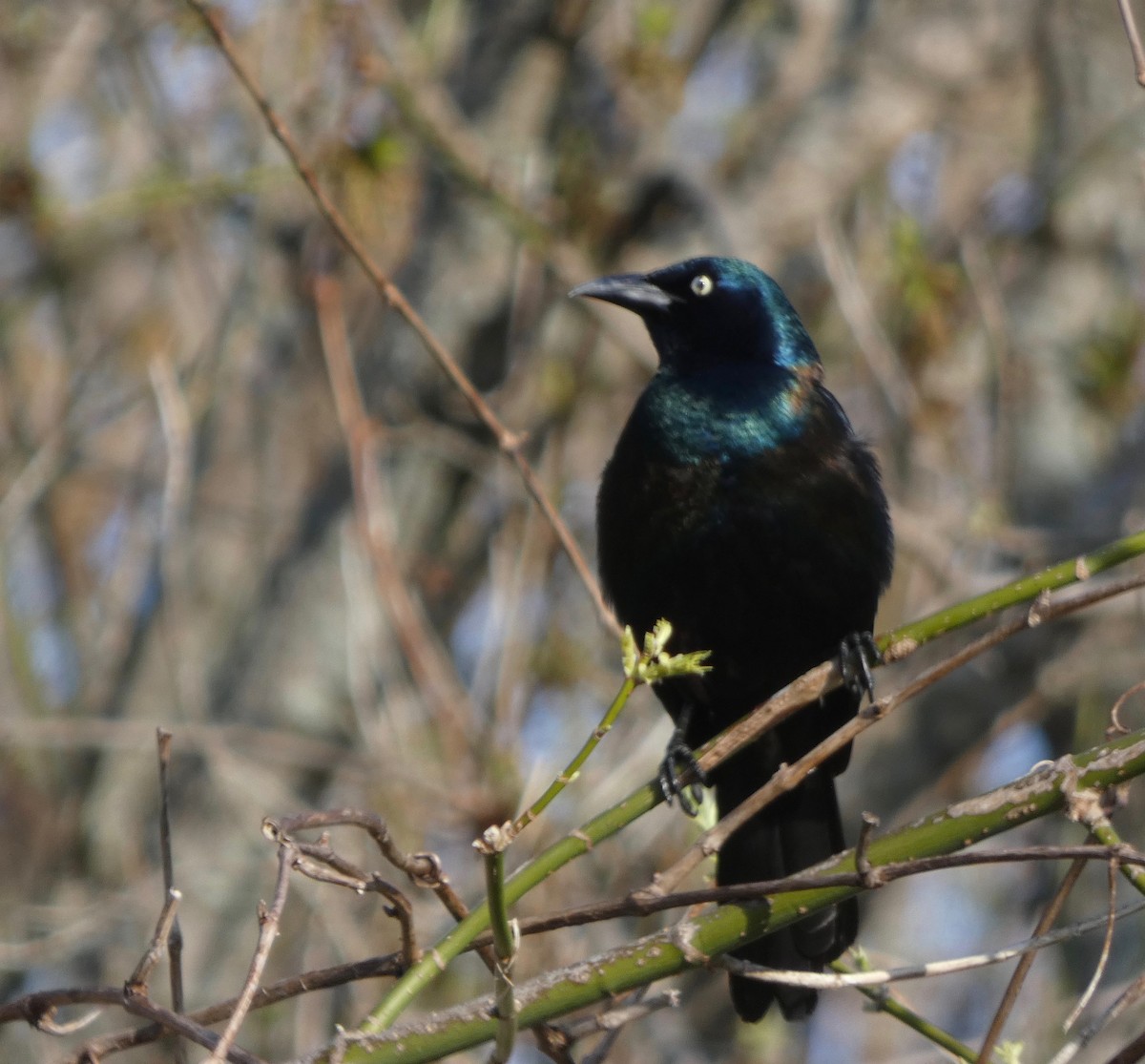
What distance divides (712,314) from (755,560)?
79cm

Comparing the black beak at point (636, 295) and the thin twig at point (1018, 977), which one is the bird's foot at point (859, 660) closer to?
the black beak at point (636, 295)

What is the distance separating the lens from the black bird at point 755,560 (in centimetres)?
320

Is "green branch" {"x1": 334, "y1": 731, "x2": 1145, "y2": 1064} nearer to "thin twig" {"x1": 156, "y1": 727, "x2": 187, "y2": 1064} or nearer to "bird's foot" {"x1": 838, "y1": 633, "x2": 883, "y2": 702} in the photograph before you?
"thin twig" {"x1": 156, "y1": 727, "x2": 187, "y2": 1064}

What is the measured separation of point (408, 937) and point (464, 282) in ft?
12.9

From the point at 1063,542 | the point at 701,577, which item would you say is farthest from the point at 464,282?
the point at 701,577

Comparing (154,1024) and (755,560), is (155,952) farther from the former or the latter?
(755,560)

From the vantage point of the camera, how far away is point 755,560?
3191mm

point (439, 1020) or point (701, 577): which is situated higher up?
point (701, 577)

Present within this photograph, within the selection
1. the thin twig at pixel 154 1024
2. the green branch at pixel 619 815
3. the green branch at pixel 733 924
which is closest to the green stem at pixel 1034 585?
the green branch at pixel 619 815

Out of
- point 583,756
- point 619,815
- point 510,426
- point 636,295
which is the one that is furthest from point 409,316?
point 510,426

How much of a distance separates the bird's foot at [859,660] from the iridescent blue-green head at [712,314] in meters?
0.72

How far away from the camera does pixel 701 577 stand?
3.24m

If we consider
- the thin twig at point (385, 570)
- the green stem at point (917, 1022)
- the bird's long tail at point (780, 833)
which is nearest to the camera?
the green stem at point (917, 1022)

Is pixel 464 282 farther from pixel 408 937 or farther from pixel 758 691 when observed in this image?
pixel 408 937
